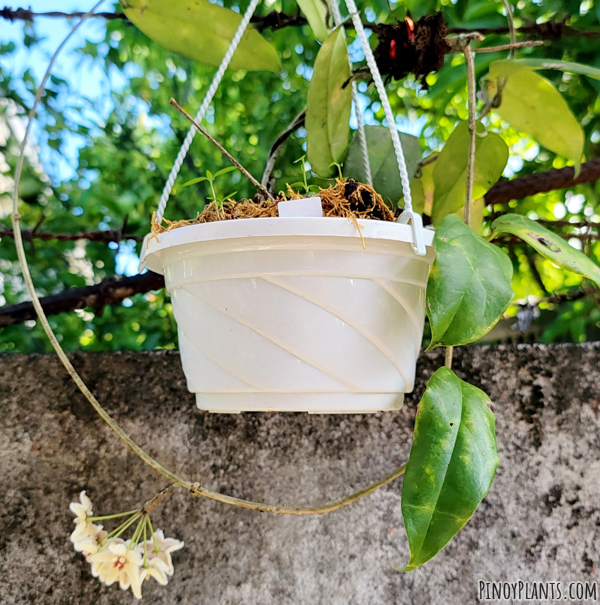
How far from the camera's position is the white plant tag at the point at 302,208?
483 millimetres

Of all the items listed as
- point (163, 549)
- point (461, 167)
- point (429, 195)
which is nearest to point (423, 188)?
point (429, 195)

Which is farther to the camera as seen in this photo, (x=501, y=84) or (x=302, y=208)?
(x=501, y=84)

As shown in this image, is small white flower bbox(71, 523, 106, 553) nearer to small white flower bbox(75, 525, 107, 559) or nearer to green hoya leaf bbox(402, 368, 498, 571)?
small white flower bbox(75, 525, 107, 559)

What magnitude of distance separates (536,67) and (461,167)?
142 mm

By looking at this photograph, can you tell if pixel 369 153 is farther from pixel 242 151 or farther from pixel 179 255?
pixel 242 151

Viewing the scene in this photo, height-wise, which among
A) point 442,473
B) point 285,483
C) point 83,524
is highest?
point 442,473

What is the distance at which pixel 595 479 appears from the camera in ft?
2.38

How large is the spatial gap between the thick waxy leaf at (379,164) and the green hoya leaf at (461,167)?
6cm

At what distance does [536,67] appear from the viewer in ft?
1.88

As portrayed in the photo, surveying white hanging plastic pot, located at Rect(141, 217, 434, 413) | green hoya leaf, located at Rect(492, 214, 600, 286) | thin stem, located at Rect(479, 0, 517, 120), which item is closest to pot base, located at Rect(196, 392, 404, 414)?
white hanging plastic pot, located at Rect(141, 217, 434, 413)

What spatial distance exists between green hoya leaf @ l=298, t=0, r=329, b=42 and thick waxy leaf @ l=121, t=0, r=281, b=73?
0.21 feet

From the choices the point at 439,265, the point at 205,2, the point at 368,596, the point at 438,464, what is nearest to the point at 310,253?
the point at 439,265

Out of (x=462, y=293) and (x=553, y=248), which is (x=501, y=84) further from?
(x=462, y=293)

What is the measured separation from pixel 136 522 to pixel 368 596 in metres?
0.35
